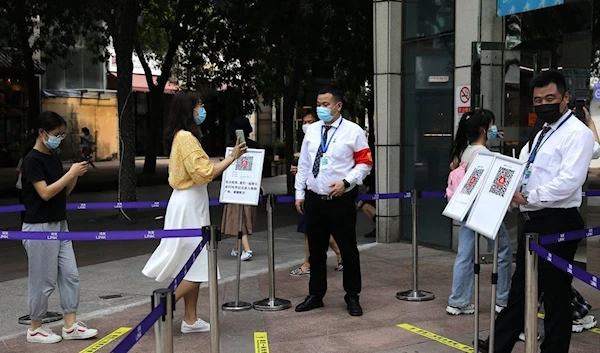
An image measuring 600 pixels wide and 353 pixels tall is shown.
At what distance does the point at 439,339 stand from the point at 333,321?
3.27 ft

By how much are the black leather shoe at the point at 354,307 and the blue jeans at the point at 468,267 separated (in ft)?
2.76

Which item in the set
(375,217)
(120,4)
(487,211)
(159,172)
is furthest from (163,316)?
(159,172)

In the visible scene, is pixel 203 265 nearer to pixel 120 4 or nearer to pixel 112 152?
pixel 120 4

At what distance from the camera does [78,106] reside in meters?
35.2

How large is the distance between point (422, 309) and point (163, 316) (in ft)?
12.7

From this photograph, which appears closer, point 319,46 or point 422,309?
point 422,309

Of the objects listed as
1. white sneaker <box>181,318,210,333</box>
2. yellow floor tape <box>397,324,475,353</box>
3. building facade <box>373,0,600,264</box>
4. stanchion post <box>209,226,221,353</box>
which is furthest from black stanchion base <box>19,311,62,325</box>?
building facade <box>373,0,600,264</box>

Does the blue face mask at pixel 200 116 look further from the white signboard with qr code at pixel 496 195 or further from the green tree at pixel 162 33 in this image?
the green tree at pixel 162 33

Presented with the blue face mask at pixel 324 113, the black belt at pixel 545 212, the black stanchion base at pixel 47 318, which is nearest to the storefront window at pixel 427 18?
the blue face mask at pixel 324 113

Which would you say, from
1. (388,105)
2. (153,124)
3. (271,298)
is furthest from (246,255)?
(153,124)

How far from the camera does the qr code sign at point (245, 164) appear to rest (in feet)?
22.5

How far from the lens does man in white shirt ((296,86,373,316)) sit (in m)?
6.37

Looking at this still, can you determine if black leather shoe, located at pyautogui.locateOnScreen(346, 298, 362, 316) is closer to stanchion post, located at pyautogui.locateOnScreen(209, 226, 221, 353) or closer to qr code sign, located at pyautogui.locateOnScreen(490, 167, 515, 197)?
stanchion post, located at pyautogui.locateOnScreen(209, 226, 221, 353)

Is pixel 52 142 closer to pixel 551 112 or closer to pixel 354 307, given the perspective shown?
pixel 354 307
